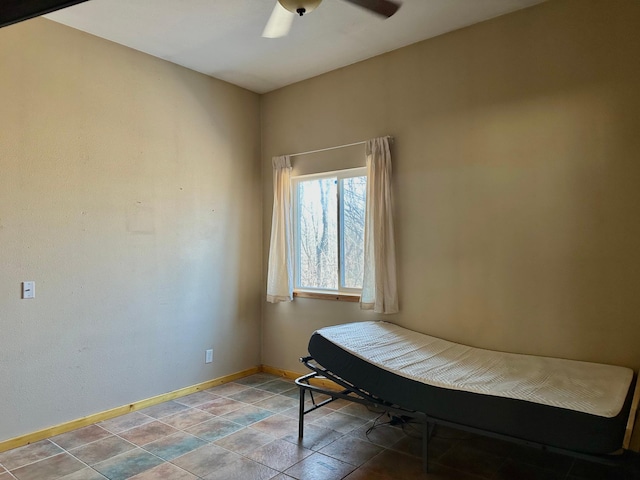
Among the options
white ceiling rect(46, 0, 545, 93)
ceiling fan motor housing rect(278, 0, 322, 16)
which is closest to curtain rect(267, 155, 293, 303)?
white ceiling rect(46, 0, 545, 93)

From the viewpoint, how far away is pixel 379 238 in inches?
136

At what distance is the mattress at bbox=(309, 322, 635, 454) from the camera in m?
1.81

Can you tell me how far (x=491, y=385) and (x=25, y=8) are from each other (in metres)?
2.77

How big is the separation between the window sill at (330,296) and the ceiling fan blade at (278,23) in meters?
2.25

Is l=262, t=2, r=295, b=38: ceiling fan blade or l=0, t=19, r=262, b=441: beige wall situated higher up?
l=262, t=2, r=295, b=38: ceiling fan blade

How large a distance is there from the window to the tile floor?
120 cm

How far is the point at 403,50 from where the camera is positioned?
352 centimetres

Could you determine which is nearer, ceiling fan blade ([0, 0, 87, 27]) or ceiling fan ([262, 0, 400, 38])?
ceiling fan blade ([0, 0, 87, 27])

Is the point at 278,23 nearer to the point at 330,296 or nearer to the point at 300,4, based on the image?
the point at 300,4

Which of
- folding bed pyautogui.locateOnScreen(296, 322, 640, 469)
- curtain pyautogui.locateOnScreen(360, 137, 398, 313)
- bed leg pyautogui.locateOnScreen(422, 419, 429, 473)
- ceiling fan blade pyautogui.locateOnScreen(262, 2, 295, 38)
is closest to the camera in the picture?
folding bed pyautogui.locateOnScreen(296, 322, 640, 469)

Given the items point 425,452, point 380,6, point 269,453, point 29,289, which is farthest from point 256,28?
point 425,452

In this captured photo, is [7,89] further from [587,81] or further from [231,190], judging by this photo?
[587,81]

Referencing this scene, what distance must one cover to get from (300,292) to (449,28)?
8.65 ft

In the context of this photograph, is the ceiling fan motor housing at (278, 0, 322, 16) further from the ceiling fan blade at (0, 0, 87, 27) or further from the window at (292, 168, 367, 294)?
the window at (292, 168, 367, 294)
